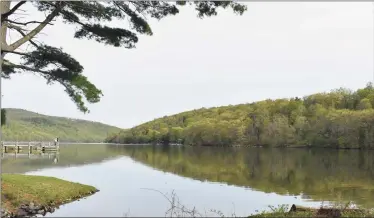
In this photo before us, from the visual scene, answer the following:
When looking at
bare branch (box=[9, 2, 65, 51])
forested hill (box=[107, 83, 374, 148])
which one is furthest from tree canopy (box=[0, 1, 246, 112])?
forested hill (box=[107, 83, 374, 148])

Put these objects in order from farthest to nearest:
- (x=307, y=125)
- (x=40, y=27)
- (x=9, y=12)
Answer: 1. (x=307, y=125)
2. (x=40, y=27)
3. (x=9, y=12)

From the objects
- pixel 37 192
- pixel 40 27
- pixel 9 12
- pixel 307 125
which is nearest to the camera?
pixel 9 12

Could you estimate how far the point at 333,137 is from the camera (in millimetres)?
121812

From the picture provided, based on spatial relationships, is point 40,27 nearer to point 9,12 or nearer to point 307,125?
point 9,12

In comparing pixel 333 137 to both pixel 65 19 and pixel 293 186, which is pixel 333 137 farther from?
pixel 65 19

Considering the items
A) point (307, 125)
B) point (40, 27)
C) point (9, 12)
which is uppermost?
point (307, 125)

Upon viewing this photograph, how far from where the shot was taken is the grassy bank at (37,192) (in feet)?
72.9

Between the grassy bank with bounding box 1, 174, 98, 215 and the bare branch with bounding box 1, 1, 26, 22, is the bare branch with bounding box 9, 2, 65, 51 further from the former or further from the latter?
the grassy bank with bounding box 1, 174, 98, 215

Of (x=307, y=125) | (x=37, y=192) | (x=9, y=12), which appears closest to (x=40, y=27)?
(x=9, y=12)

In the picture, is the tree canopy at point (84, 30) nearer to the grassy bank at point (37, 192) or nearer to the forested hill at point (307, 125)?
the grassy bank at point (37, 192)

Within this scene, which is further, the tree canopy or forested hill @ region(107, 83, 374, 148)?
forested hill @ region(107, 83, 374, 148)

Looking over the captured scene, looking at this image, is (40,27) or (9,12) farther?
(40,27)

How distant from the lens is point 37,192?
81.6 ft

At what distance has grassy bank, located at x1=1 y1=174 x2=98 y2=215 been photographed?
22234mm
